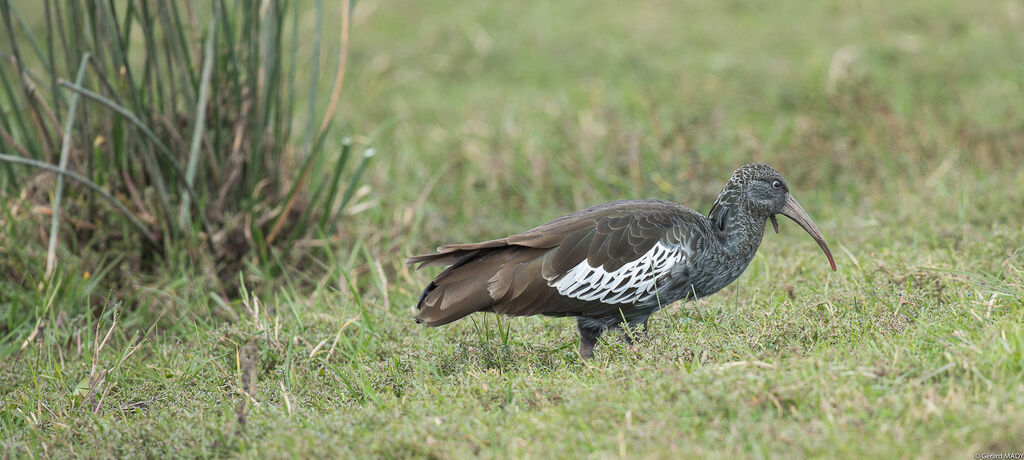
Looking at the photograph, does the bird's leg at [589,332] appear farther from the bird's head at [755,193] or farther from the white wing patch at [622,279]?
the bird's head at [755,193]

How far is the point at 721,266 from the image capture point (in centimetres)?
453

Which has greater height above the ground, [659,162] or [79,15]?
[79,15]

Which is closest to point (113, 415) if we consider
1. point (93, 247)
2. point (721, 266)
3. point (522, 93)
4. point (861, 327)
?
point (93, 247)

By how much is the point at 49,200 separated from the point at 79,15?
1.14 metres

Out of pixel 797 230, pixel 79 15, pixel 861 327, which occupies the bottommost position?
pixel 797 230

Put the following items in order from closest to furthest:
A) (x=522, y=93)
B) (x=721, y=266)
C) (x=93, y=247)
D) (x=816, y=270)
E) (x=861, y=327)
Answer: (x=861, y=327), (x=721, y=266), (x=816, y=270), (x=93, y=247), (x=522, y=93)

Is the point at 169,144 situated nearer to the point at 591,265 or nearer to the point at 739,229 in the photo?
the point at 591,265

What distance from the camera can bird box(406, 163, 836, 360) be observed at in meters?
4.29

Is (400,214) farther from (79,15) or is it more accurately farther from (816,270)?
(816,270)

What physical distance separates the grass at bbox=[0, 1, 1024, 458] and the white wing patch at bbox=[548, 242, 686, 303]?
0.20 m


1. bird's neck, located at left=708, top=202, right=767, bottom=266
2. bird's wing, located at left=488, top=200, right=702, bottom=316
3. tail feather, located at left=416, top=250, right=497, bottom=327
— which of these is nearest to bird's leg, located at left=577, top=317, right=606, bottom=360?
bird's wing, located at left=488, top=200, right=702, bottom=316

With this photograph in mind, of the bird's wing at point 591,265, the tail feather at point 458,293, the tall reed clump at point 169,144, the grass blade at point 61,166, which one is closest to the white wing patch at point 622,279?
the bird's wing at point 591,265

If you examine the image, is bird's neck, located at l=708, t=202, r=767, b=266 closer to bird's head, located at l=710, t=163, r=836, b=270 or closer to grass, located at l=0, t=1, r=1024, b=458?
bird's head, located at l=710, t=163, r=836, b=270

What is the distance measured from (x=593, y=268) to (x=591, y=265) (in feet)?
0.05
